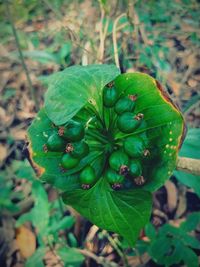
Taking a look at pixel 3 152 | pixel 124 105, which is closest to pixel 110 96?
pixel 124 105

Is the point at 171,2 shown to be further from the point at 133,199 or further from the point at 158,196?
the point at 133,199

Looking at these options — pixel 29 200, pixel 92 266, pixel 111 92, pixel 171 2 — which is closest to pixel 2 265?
pixel 29 200

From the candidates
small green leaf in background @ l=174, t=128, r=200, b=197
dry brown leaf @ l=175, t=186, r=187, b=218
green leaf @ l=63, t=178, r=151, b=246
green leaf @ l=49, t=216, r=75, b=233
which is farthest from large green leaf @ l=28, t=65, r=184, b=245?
dry brown leaf @ l=175, t=186, r=187, b=218

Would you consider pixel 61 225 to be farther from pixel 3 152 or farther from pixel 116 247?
pixel 3 152

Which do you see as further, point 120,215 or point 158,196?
point 158,196

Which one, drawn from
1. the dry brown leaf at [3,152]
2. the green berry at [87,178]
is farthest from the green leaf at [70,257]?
the dry brown leaf at [3,152]

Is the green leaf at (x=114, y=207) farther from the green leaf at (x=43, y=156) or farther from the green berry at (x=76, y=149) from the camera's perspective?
the green berry at (x=76, y=149)
